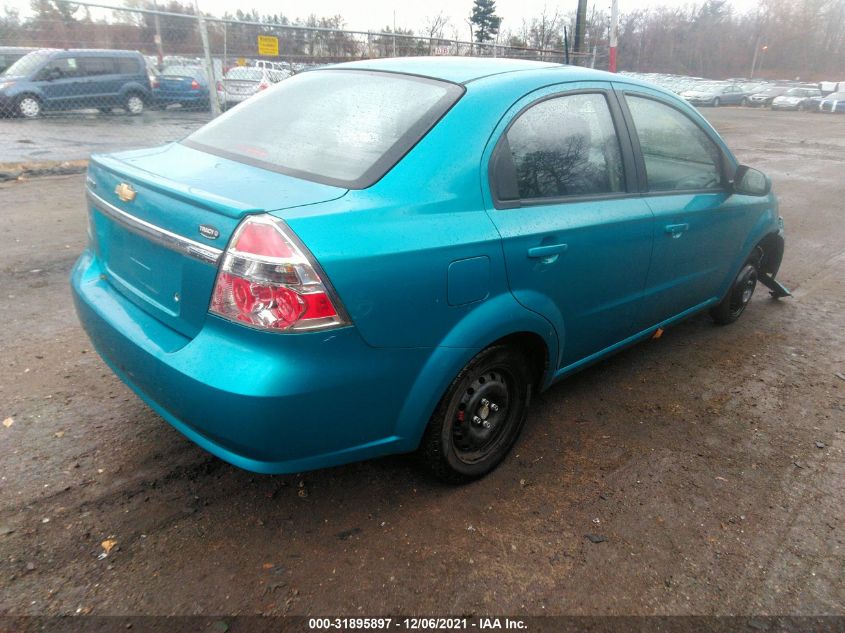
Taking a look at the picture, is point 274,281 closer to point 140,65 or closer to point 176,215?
point 176,215

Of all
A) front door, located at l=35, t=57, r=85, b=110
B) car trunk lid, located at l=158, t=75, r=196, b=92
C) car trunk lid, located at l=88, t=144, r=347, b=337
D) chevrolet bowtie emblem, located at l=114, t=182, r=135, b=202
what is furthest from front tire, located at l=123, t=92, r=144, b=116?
chevrolet bowtie emblem, located at l=114, t=182, r=135, b=202

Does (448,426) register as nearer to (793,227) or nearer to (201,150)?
(201,150)

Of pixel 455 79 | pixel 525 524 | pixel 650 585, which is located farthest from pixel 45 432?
pixel 650 585

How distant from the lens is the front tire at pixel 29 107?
Answer: 14.1m

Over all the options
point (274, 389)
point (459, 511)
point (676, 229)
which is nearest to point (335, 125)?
point (274, 389)

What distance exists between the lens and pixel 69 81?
1465 centimetres

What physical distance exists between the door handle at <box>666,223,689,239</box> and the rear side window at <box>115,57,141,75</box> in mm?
15500

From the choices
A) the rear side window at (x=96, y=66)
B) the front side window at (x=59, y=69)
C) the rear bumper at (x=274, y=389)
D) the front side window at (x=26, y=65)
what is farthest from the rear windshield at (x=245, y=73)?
the rear bumper at (x=274, y=389)

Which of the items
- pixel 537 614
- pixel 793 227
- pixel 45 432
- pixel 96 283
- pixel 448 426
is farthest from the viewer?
pixel 793 227

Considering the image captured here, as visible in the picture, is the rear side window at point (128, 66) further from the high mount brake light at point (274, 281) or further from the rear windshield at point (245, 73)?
the high mount brake light at point (274, 281)

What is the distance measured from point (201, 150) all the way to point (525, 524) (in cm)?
210

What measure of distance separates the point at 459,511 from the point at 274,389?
1.04 meters

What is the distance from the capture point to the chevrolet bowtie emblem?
2.30 m

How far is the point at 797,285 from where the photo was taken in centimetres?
551
